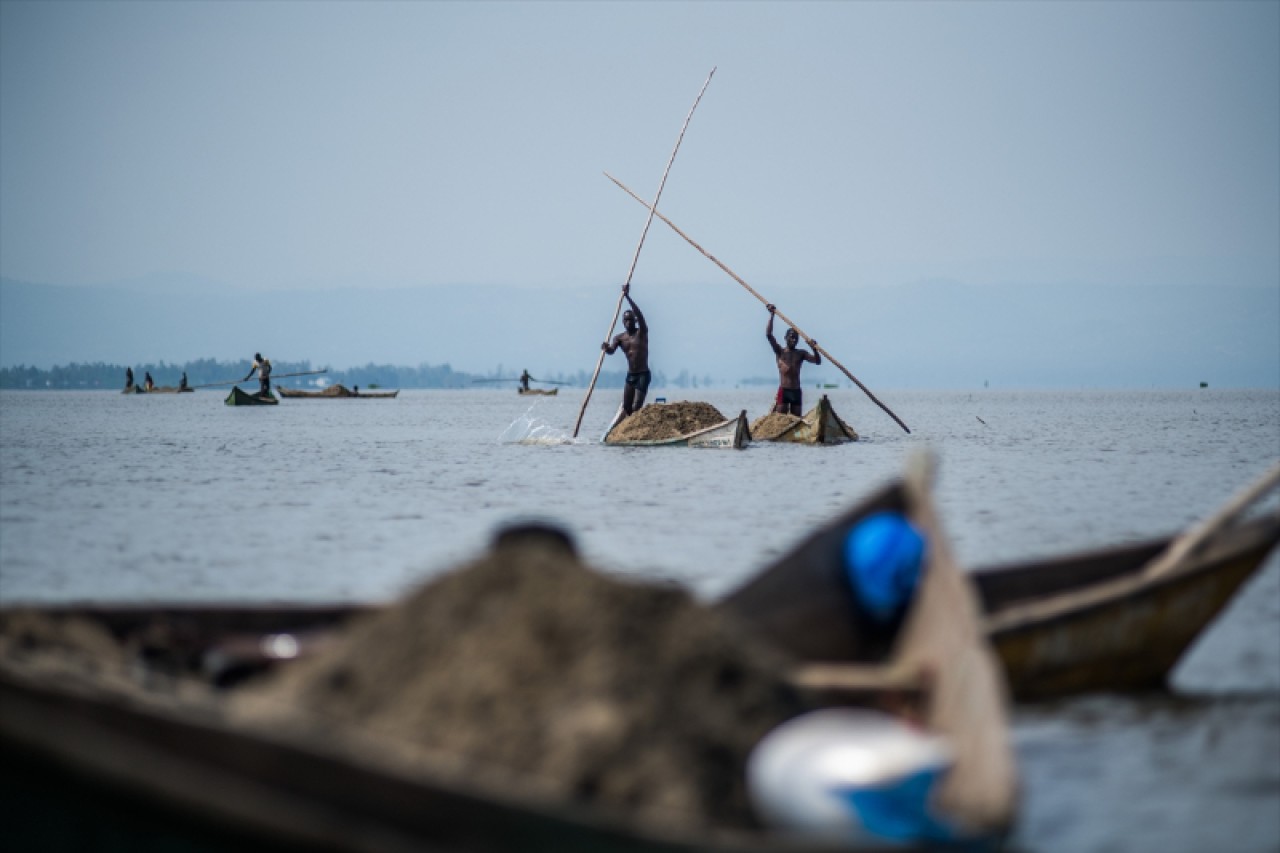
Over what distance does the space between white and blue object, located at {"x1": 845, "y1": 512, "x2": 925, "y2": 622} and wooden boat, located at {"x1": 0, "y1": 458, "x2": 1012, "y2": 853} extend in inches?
31.7

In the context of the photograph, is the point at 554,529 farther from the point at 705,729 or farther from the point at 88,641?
the point at 88,641

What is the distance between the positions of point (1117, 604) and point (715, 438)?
18478mm

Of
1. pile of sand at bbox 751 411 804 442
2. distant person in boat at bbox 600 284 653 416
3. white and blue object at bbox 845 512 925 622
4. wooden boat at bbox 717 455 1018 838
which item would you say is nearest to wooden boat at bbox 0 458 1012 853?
wooden boat at bbox 717 455 1018 838

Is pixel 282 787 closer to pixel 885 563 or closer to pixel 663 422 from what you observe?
pixel 885 563

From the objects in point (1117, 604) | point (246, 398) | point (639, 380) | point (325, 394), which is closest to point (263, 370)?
point (246, 398)

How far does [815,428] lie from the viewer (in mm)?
26891

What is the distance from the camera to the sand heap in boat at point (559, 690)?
3.82 meters

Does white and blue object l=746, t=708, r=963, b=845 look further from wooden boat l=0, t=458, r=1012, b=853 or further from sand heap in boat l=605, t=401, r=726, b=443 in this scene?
sand heap in boat l=605, t=401, r=726, b=443

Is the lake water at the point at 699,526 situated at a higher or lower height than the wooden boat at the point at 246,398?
lower

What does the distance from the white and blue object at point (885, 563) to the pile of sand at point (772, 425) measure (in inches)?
830

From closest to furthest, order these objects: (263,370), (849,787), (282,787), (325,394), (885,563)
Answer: (282,787), (849,787), (885,563), (263,370), (325,394)

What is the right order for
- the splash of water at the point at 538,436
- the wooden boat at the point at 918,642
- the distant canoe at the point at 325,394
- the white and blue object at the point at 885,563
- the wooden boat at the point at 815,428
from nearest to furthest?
the wooden boat at the point at 918,642
the white and blue object at the point at 885,563
the wooden boat at the point at 815,428
the splash of water at the point at 538,436
the distant canoe at the point at 325,394

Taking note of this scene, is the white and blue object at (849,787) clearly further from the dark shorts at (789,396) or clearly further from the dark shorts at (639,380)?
the dark shorts at (789,396)

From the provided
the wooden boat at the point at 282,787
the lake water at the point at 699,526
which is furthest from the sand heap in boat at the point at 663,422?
the wooden boat at the point at 282,787
